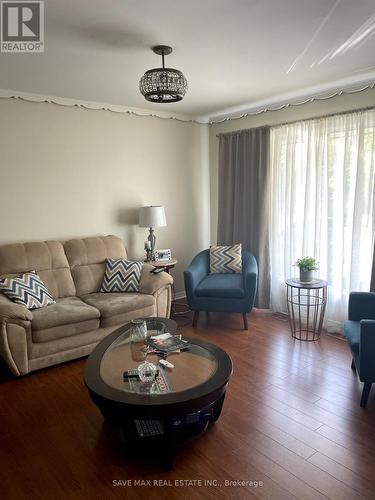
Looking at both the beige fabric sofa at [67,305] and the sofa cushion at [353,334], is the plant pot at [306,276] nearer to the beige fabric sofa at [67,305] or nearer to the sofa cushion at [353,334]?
the sofa cushion at [353,334]

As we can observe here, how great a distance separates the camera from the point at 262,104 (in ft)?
14.3

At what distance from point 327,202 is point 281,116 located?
1.18 metres

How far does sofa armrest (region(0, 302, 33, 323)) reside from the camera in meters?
2.86

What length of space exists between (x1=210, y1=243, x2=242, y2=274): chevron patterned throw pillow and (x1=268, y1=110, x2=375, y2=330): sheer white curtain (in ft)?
1.47

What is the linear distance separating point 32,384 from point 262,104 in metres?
3.80

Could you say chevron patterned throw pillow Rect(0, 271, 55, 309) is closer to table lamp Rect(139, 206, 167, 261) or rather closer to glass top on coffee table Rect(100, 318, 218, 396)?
glass top on coffee table Rect(100, 318, 218, 396)

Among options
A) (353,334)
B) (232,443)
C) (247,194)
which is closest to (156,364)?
(232,443)

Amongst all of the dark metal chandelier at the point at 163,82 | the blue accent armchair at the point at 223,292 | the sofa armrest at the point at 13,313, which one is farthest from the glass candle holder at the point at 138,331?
the dark metal chandelier at the point at 163,82

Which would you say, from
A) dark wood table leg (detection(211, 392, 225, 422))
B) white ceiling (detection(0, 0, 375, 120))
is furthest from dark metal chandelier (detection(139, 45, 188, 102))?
dark wood table leg (detection(211, 392, 225, 422))

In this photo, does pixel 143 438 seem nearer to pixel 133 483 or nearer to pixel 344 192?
pixel 133 483

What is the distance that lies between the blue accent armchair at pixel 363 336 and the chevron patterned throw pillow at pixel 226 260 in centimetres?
156

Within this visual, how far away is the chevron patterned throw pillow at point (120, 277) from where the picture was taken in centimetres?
388

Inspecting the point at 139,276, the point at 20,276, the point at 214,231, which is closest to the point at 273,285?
the point at 214,231

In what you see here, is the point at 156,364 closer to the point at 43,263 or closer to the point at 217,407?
the point at 217,407
